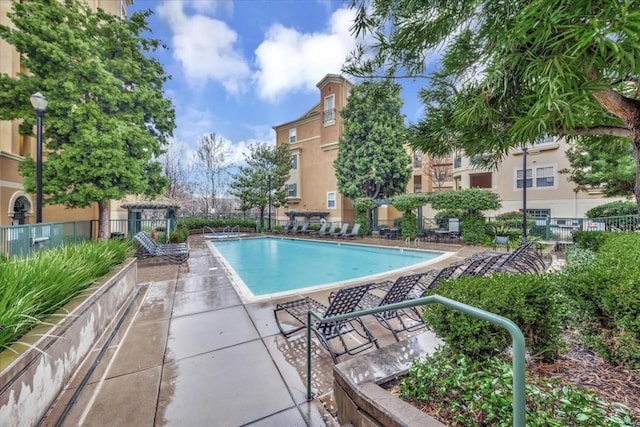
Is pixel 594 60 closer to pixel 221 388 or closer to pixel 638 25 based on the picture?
pixel 638 25

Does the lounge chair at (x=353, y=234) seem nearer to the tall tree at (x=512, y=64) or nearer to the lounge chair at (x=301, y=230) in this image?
the lounge chair at (x=301, y=230)

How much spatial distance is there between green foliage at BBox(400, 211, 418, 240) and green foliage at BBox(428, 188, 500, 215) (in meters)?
1.86

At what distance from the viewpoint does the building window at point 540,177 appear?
20.6 meters

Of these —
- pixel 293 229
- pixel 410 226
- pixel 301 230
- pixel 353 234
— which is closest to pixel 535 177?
pixel 410 226

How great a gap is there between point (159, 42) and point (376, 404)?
1494 cm

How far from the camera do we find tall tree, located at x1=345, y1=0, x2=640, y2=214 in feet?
6.62

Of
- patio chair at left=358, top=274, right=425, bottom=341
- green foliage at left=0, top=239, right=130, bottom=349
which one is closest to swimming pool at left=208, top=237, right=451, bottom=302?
patio chair at left=358, top=274, right=425, bottom=341

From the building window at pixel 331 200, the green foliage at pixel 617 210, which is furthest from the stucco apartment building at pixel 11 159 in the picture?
the green foliage at pixel 617 210

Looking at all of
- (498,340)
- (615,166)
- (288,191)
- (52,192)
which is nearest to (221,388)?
(498,340)

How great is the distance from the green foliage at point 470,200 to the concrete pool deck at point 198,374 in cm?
1160

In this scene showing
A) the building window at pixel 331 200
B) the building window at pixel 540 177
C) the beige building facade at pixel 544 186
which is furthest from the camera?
the building window at pixel 331 200

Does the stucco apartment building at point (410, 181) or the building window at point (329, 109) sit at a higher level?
the building window at point (329, 109)

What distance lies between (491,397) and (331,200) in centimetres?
2256

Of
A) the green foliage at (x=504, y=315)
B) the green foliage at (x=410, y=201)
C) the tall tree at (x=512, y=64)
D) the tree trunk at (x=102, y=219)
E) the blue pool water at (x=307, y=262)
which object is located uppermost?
the tall tree at (x=512, y=64)
